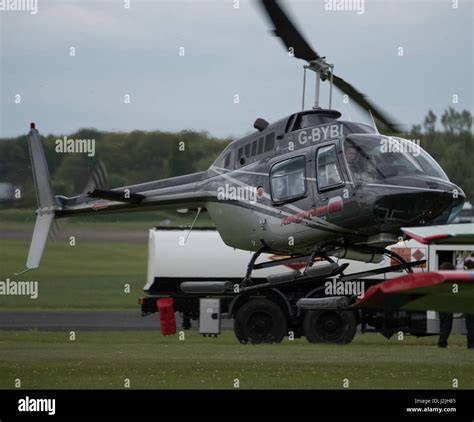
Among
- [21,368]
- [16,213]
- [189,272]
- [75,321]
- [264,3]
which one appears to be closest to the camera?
[264,3]

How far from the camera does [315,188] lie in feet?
66.9

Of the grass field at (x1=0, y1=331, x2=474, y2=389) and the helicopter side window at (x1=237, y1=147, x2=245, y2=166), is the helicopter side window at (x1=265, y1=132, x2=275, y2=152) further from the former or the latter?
the grass field at (x1=0, y1=331, x2=474, y2=389)

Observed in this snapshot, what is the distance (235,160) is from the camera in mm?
22391

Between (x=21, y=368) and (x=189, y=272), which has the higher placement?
(x=189, y=272)

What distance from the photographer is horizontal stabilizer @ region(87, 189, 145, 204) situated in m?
22.5

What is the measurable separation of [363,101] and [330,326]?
A: 6.79 meters

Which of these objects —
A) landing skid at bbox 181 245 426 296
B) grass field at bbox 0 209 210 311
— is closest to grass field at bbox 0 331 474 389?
landing skid at bbox 181 245 426 296

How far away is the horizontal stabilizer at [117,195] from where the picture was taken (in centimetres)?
2252

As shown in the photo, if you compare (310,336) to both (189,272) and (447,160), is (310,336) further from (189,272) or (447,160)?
(447,160)
